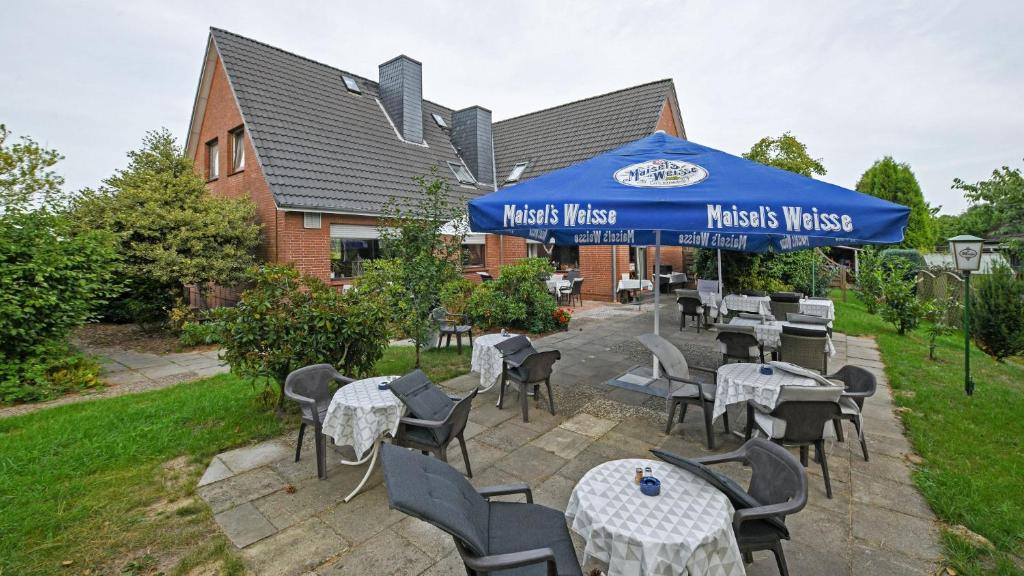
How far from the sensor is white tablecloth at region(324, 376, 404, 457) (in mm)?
3035

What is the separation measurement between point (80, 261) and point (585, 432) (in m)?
7.78

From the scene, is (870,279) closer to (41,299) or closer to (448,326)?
(448,326)

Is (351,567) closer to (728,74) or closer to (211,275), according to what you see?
(211,275)

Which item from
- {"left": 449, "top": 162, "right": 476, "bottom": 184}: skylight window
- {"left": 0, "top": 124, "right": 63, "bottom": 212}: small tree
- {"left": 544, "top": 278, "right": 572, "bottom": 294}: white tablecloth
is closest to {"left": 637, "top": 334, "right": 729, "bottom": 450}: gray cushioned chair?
{"left": 544, "top": 278, "right": 572, "bottom": 294}: white tablecloth

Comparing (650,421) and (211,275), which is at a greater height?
(211,275)

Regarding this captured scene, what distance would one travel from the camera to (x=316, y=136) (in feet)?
39.0

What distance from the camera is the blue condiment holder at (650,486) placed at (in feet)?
5.88

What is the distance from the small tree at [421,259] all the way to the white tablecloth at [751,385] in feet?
13.1

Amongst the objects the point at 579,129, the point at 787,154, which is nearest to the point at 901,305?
the point at 787,154

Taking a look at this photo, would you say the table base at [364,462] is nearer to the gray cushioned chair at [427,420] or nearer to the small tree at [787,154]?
the gray cushioned chair at [427,420]

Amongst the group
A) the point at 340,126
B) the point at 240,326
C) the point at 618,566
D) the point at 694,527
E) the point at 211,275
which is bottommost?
the point at 618,566

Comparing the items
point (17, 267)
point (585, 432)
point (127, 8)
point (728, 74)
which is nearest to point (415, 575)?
point (585, 432)

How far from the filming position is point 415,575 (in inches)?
85.7

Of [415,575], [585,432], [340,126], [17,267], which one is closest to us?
[415,575]
